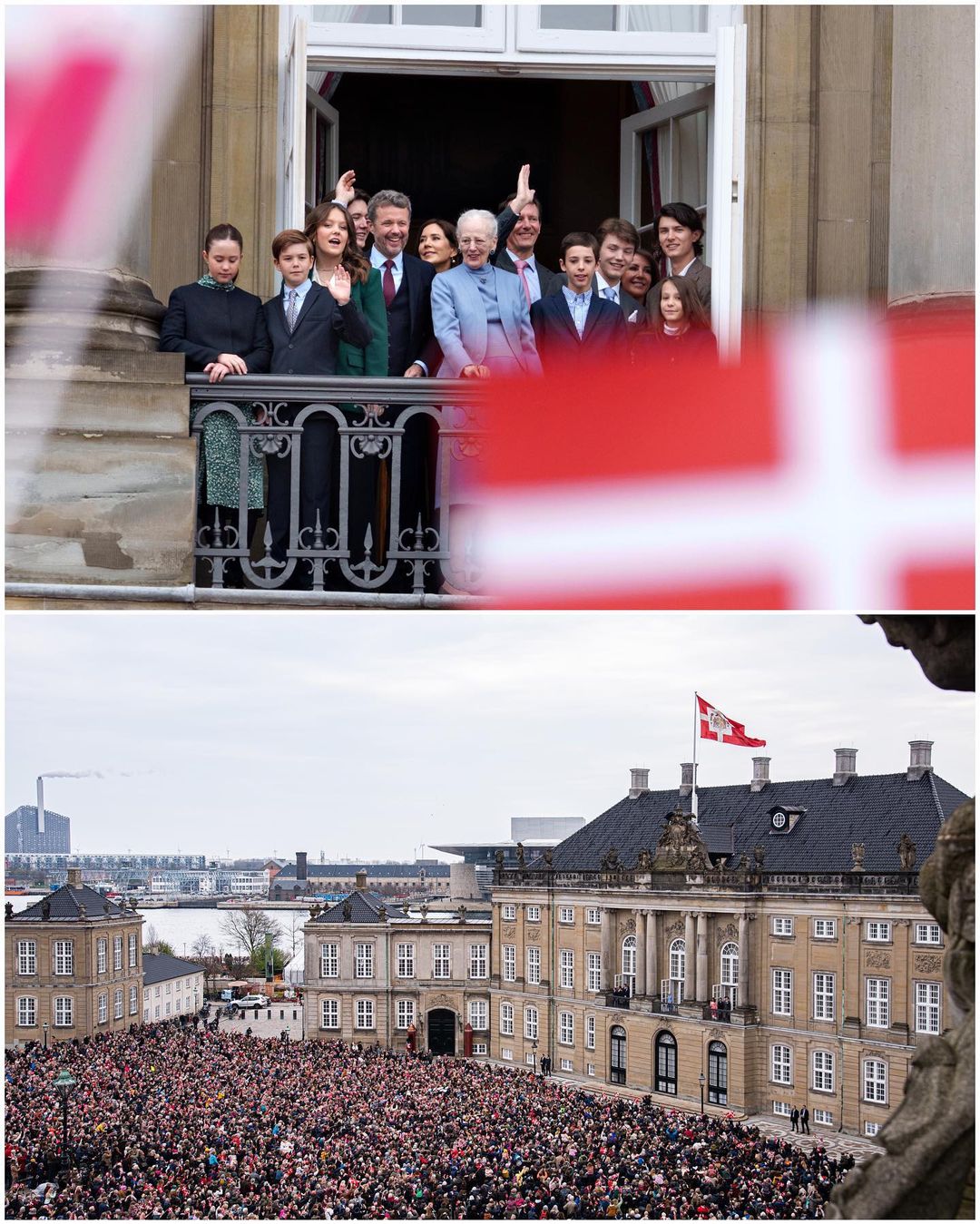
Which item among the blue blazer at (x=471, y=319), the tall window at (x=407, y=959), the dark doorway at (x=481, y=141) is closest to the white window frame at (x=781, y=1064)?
the tall window at (x=407, y=959)

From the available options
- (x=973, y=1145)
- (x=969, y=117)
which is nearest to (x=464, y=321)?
(x=969, y=117)

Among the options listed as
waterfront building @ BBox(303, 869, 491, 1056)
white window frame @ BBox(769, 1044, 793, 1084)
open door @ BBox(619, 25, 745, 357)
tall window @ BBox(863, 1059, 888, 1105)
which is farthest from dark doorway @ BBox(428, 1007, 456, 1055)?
open door @ BBox(619, 25, 745, 357)

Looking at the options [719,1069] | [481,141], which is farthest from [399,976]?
[481,141]

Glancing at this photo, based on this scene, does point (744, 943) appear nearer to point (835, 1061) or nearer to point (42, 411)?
point (835, 1061)

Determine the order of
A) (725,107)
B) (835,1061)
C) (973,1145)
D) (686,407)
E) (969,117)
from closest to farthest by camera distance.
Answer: (973,1145) < (835,1061) < (686,407) < (969,117) < (725,107)

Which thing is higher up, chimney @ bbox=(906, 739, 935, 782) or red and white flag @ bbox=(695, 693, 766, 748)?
red and white flag @ bbox=(695, 693, 766, 748)

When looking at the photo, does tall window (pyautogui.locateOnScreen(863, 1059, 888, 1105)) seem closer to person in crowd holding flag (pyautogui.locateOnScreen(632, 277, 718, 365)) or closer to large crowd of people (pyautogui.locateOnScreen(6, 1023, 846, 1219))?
large crowd of people (pyautogui.locateOnScreen(6, 1023, 846, 1219))

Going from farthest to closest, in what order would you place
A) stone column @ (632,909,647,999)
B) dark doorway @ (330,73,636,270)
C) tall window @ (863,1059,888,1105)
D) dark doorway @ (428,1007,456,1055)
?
dark doorway @ (330,73,636,270)
dark doorway @ (428,1007,456,1055)
stone column @ (632,909,647,999)
tall window @ (863,1059,888,1105)
